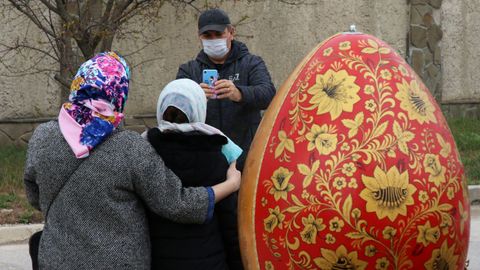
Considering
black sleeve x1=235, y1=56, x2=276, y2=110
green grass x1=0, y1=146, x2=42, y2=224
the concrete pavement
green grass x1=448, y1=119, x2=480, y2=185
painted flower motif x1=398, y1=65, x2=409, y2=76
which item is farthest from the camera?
green grass x1=448, y1=119, x2=480, y2=185

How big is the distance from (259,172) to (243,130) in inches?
47.3

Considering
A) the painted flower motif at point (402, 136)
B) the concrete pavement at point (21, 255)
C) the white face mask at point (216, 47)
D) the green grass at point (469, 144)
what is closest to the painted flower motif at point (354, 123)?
the painted flower motif at point (402, 136)

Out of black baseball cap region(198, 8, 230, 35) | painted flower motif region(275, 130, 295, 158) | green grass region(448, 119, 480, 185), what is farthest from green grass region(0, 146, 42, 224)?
painted flower motif region(275, 130, 295, 158)

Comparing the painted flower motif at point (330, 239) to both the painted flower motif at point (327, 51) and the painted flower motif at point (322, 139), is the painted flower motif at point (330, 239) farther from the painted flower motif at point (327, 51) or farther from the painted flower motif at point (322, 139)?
the painted flower motif at point (327, 51)

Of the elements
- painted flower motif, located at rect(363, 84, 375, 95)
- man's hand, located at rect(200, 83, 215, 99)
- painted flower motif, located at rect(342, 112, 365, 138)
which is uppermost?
painted flower motif, located at rect(363, 84, 375, 95)

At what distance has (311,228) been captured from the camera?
101 inches

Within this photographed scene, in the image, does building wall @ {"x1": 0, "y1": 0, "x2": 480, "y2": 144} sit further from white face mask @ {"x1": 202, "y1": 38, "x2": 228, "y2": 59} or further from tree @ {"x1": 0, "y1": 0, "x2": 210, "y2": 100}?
white face mask @ {"x1": 202, "y1": 38, "x2": 228, "y2": 59}

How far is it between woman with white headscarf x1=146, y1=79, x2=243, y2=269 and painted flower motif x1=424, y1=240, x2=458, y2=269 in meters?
0.69

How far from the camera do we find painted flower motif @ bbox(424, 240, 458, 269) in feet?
8.50

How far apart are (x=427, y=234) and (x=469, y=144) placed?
7418 millimetres

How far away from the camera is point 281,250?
264cm

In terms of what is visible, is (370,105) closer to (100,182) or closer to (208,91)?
(100,182)

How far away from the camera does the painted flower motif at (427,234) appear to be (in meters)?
2.55

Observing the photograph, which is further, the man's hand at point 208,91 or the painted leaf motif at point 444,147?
the man's hand at point 208,91
